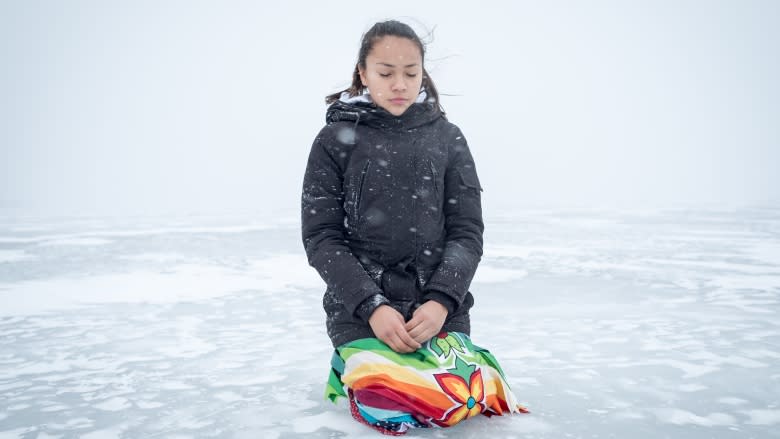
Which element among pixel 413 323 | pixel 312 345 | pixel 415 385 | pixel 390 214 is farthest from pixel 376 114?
pixel 312 345

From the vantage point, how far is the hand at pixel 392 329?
1.87 meters

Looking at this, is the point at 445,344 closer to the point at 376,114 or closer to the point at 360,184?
the point at 360,184

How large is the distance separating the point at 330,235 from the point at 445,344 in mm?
504

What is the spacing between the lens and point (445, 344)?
2002 millimetres

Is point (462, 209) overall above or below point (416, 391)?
above

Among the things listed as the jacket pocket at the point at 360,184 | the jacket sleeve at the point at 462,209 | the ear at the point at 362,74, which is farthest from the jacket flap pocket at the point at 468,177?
the ear at the point at 362,74

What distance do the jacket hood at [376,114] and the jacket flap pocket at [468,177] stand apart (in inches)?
8.1

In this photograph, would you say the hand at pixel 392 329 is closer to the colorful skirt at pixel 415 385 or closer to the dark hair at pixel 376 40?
the colorful skirt at pixel 415 385

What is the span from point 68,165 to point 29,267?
270 ft

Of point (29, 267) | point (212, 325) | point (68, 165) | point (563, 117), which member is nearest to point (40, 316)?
point (212, 325)

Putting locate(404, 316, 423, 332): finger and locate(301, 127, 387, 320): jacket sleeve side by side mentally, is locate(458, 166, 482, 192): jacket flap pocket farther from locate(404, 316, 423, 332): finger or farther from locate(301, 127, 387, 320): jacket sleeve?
locate(404, 316, 423, 332): finger

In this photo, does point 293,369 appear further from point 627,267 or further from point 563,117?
point 563,117

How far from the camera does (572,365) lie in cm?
271

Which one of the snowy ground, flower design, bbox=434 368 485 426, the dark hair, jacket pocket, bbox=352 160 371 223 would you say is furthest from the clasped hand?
the dark hair
